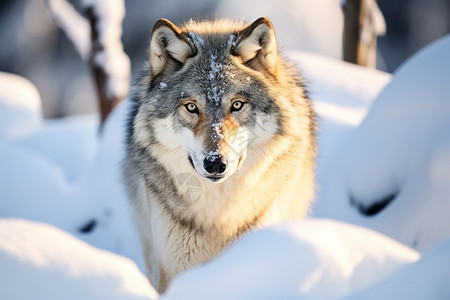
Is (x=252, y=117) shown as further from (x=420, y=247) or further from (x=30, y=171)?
(x=30, y=171)

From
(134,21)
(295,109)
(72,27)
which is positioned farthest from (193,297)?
(134,21)

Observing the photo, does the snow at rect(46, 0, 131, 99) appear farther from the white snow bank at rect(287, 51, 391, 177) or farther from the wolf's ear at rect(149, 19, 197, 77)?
the wolf's ear at rect(149, 19, 197, 77)

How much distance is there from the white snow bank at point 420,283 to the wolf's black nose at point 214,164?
93 centimetres

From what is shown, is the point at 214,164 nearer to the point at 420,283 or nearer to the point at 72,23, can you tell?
the point at 420,283

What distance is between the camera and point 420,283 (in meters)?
1.25

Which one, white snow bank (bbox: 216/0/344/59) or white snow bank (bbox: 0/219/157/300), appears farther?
white snow bank (bbox: 216/0/344/59)

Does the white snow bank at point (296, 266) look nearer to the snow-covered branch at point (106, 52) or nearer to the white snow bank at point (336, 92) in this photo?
the white snow bank at point (336, 92)

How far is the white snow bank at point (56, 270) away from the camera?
134 centimetres

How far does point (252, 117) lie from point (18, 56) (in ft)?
49.5

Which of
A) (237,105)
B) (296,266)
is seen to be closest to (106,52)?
(237,105)

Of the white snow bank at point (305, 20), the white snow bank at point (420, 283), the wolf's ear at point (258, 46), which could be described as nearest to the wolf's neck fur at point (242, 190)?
the wolf's ear at point (258, 46)

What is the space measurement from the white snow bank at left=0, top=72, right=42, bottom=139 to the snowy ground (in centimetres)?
2

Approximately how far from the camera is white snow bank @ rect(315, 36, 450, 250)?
2.56 metres

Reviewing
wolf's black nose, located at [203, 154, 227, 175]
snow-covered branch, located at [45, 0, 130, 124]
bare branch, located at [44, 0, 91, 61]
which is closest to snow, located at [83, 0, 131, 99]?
snow-covered branch, located at [45, 0, 130, 124]
